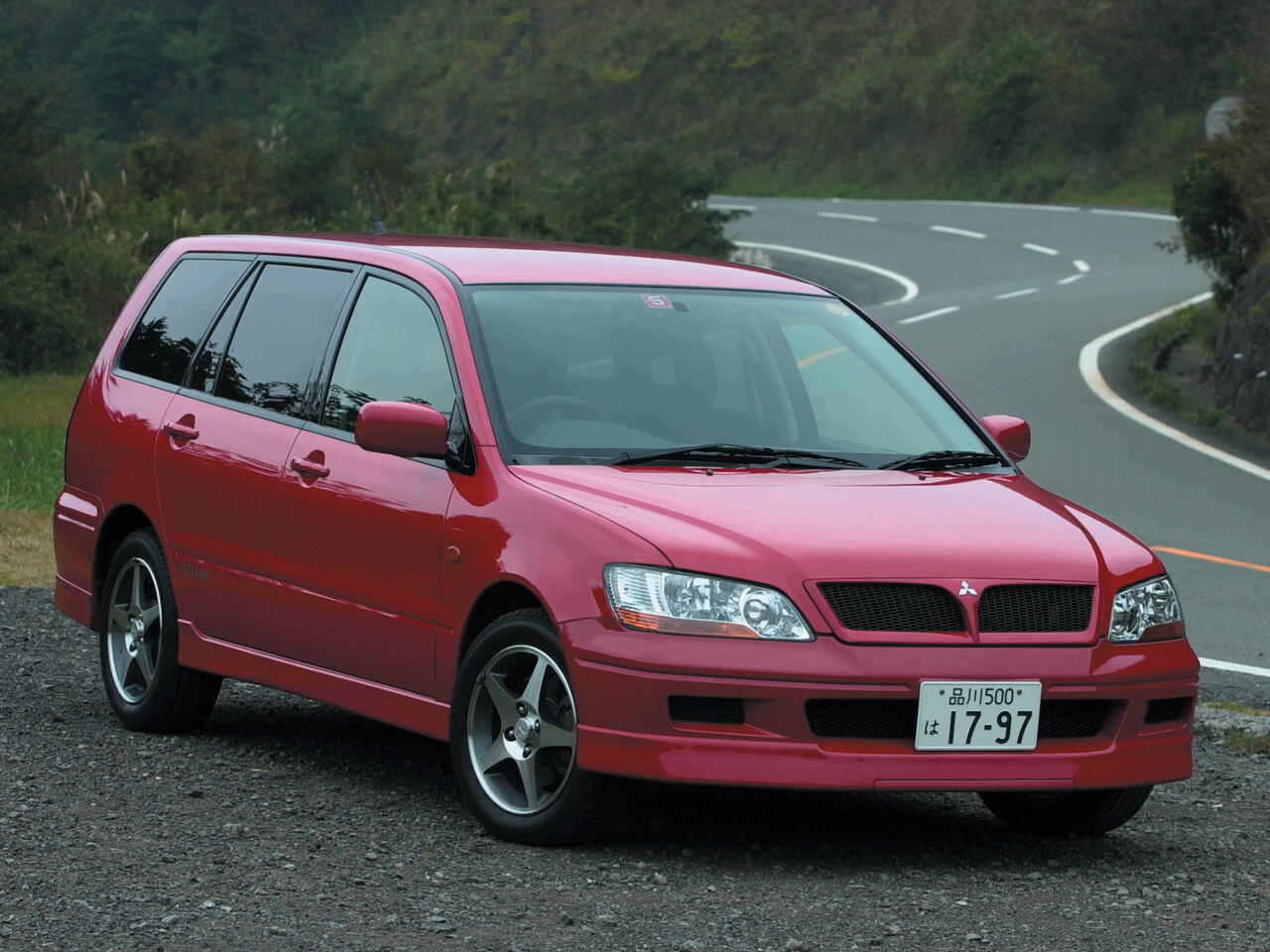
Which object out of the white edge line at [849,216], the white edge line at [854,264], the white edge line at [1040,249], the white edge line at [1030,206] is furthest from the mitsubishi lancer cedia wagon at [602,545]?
the white edge line at [1030,206]

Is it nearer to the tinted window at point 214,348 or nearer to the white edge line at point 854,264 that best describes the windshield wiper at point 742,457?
the tinted window at point 214,348

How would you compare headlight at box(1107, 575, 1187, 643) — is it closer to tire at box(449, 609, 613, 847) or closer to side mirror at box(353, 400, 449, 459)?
tire at box(449, 609, 613, 847)

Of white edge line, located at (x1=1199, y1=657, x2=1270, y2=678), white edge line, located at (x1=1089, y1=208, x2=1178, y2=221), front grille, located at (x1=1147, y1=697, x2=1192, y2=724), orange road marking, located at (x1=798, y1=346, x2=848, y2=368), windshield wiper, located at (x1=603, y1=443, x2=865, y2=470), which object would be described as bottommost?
white edge line, located at (x1=1089, y1=208, x2=1178, y2=221)

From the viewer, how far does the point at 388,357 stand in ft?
20.5

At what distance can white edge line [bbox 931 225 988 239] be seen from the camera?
38969 millimetres

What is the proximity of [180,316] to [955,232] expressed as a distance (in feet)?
110

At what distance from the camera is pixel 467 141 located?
6925 centimetres

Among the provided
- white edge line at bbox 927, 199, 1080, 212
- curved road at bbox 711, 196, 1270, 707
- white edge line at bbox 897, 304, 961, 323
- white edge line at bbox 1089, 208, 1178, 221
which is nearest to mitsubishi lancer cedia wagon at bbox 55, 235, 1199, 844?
curved road at bbox 711, 196, 1270, 707

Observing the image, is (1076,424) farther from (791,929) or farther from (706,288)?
(791,929)

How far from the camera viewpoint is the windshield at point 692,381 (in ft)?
19.1

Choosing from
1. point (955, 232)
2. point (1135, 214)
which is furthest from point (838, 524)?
point (1135, 214)

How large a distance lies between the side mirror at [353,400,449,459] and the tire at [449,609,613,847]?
561 mm

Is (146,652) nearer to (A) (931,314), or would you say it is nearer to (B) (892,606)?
(B) (892,606)

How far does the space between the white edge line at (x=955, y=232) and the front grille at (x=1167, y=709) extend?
33.8m
